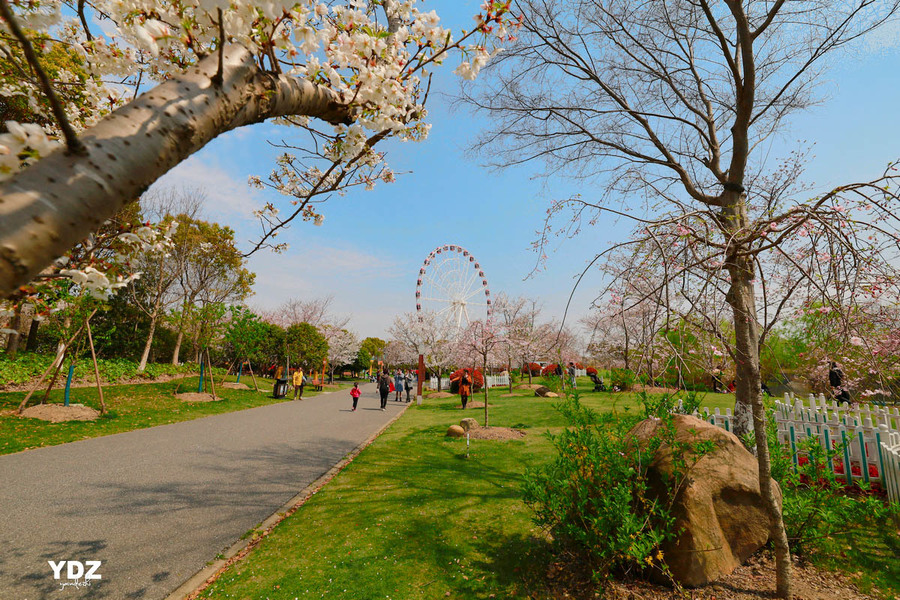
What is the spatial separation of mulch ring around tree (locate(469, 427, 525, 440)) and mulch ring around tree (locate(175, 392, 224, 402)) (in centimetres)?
1230

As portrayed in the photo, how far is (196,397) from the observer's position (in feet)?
51.8

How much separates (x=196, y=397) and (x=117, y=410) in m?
3.88

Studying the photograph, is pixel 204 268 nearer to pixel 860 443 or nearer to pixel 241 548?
pixel 241 548

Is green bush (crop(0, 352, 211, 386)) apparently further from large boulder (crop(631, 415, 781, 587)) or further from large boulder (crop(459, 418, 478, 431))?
large boulder (crop(631, 415, 781, 587))

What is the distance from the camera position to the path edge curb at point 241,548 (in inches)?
133

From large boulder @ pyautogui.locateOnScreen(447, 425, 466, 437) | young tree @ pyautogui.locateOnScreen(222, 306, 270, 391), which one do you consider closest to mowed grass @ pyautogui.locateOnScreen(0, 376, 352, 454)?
young tree @ pyautogui.locateOnScreen(222, 306, 270, 391)

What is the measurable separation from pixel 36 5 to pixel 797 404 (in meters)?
12.8

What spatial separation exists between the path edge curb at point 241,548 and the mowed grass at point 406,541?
0.12 meters

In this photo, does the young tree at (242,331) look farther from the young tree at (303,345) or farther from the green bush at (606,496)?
the green bush at (606,496)

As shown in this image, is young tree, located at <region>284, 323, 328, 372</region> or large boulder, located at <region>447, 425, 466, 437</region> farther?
young tree, located at <region>284, 323, 328, 372</region>

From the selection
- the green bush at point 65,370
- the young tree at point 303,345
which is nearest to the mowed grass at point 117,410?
the green bush at point 65,370

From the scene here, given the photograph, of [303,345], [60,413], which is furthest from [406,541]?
[303,345]

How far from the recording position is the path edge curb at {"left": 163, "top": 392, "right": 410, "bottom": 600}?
11.1ft

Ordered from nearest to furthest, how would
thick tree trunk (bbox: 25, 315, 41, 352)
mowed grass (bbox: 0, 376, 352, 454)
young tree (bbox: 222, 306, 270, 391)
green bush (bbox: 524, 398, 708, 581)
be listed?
green bush (bbox: 524, 398, 708, 581), mowed grass (bbox: 0, 376, 352, 454), young tree (bbox: 222, 306, 270, 391), thick tree trunk (bbox: 25, 315, 41, 352)
